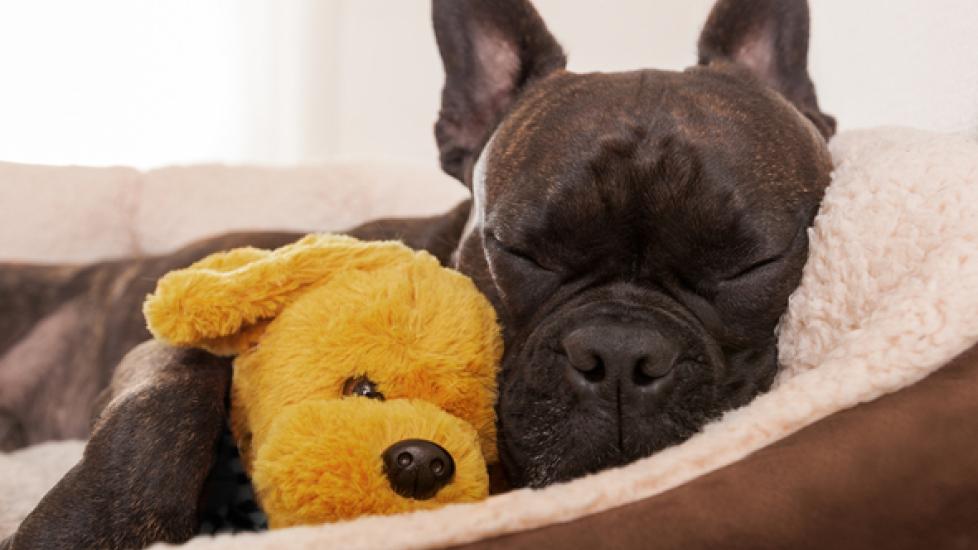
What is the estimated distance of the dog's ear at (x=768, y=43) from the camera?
2.15 metres

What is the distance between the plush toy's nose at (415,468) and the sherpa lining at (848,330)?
0.41 feet

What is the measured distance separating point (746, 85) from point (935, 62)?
2.35ft

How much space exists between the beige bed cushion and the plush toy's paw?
188cm

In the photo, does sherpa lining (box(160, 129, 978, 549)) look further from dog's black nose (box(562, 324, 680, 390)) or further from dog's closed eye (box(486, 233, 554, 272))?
dog's closed eye (box(486, 233, 554, 272))

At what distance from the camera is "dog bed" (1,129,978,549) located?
0.95 metres

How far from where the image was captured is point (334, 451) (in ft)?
3.75

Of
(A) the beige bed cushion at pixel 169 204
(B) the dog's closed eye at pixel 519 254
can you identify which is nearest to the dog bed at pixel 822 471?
(B) the dog's closed eye at pixel 519 254

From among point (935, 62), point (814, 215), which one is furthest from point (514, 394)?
point (935, 62)

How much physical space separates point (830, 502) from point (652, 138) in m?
0.78

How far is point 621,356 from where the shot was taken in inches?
51.5

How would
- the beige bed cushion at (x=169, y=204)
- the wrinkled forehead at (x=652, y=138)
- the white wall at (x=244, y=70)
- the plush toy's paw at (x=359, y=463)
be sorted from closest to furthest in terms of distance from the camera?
the plush toy's paw at (x=359, y=463) → the wrinkled forehead at (x=652, y=138) → the beige bed cushion at (x=169, y=204) → the white wall at (x=244, y=70)

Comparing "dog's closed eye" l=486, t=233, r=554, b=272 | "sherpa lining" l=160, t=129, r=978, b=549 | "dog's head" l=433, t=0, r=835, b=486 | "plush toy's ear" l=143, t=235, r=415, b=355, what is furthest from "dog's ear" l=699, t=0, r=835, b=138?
"plush toy's ear" l=143, t=235, r=415, b=355

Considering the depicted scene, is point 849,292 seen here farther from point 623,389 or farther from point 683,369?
point 623,389

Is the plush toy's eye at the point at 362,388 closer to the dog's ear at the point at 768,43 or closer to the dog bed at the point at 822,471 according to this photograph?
the dog bed at the point at 822,471
